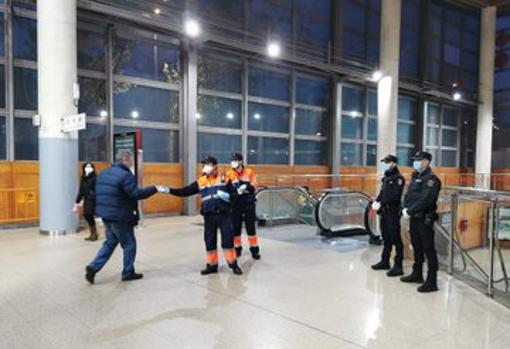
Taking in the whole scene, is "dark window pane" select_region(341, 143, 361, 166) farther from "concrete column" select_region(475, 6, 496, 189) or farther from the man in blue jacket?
the man in blue jacket

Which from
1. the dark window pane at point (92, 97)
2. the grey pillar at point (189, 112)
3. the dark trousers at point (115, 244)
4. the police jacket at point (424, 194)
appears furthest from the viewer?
the grey pillar at point (189, 112)

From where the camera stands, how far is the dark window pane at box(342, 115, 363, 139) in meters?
15.2

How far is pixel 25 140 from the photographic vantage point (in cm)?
869

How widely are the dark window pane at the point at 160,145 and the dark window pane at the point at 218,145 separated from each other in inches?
28.8

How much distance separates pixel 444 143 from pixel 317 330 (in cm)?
1828

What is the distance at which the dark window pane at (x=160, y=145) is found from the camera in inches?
413

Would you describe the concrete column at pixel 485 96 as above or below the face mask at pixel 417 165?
above

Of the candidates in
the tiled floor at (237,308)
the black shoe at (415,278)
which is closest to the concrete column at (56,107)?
the tiled floor at (237,308)

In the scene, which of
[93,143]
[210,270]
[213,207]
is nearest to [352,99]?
[93,143]

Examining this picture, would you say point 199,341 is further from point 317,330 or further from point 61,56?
point 61,56

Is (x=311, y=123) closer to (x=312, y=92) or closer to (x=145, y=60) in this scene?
(x=312, y=92)

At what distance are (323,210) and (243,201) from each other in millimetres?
2326

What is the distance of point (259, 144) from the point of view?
1282 centimetres

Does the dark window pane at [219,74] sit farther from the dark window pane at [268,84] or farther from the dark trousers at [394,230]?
the dark trousers at [394,230]
